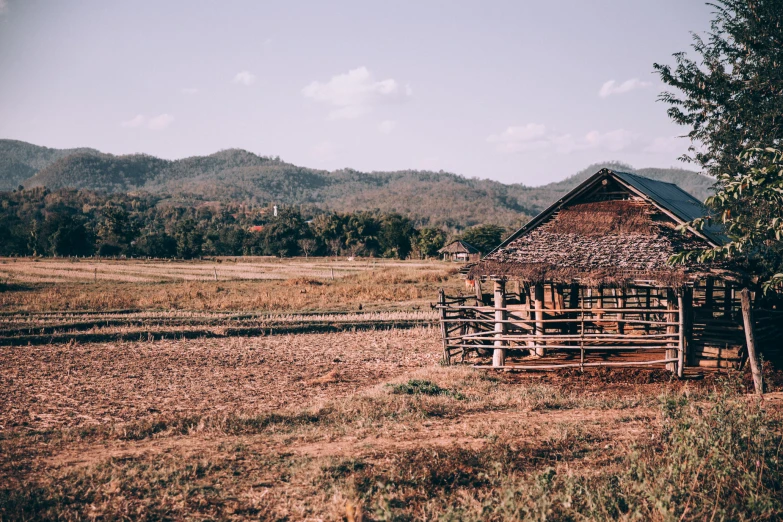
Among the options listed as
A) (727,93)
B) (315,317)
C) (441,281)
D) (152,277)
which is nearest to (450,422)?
(727,93)

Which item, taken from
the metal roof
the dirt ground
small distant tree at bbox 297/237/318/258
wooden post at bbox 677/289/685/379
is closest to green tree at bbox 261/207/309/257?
small distant tree at bbox 297/237/318/258

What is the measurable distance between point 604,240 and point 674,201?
12.1 feet

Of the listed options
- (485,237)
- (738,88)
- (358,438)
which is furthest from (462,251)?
(358,438)

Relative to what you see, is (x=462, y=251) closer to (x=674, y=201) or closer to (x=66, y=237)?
(x=674, y=201)

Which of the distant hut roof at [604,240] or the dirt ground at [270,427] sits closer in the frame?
the dirt ground at [270,427]

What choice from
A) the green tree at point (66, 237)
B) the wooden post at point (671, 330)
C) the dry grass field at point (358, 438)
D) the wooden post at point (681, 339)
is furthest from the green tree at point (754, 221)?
the green tree at point (66, 237)

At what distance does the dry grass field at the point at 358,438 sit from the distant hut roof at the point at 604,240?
2.42 m

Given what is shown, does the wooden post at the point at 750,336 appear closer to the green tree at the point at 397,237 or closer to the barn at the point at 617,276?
the barn at the point at 617,276

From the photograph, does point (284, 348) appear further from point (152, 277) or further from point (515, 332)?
point (152, 277)

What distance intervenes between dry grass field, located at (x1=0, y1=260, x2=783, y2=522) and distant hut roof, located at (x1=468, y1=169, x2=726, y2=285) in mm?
2423

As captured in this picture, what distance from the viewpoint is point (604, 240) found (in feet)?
45.0

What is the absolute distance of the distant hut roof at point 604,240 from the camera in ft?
41.5

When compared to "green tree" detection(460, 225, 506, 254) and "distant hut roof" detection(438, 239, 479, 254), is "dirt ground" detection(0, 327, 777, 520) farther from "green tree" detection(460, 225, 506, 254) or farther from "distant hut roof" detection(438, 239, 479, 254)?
"green tree" detection(460, 225, 506, 254)

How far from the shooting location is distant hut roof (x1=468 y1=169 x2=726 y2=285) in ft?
41.5
